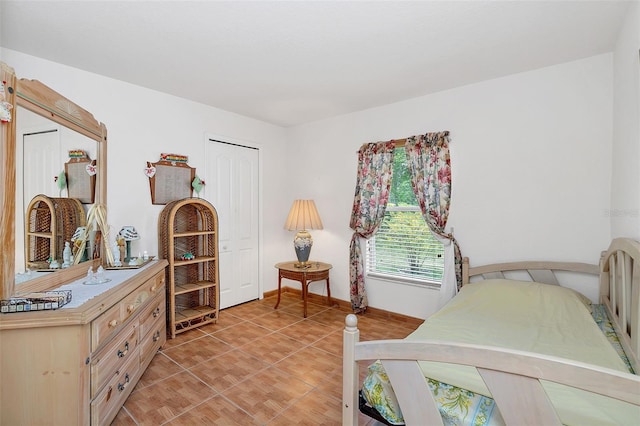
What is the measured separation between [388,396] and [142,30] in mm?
2708

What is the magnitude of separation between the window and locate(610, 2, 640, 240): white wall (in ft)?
4.89

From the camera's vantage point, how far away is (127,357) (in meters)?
2.12

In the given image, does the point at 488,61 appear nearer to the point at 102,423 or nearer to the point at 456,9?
the point at 456,9

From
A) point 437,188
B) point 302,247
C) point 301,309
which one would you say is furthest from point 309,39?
point 301,309

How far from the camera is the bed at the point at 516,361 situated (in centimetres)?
99

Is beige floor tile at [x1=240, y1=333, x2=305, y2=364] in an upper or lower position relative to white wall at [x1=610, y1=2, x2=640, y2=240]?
lower

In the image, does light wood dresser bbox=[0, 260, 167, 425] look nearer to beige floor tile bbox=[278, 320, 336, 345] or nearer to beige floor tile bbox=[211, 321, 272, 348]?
beige floor tile bbox=[211, 321, 272, 348]

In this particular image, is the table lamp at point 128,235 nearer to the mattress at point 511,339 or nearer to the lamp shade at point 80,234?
the lamp shade at point 80,234

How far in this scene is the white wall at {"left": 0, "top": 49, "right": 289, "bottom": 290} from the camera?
267 cm

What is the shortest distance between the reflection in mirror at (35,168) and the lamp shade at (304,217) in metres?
2.39

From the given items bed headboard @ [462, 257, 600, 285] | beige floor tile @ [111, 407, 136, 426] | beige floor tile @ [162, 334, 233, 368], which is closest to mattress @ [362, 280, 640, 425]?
bed headboard @ [462, 257, 600, 285]

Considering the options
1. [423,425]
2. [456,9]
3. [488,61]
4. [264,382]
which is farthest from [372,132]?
[423,425]

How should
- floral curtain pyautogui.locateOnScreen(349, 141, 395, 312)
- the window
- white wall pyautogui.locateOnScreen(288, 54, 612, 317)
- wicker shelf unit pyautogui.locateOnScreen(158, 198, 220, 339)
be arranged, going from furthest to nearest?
floral curtain pyautogui.locateOnScreen(349, 141, 395, 312) → the window → wicker shelf unit pyautogui.locateOnScreen(158, 198, 220, 339) → white wall pyautogui.locateOnScreen(288, 54, 612, 317)

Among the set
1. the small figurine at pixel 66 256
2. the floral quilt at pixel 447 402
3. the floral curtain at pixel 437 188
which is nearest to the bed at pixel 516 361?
the floral quilt at pixel 447 402
